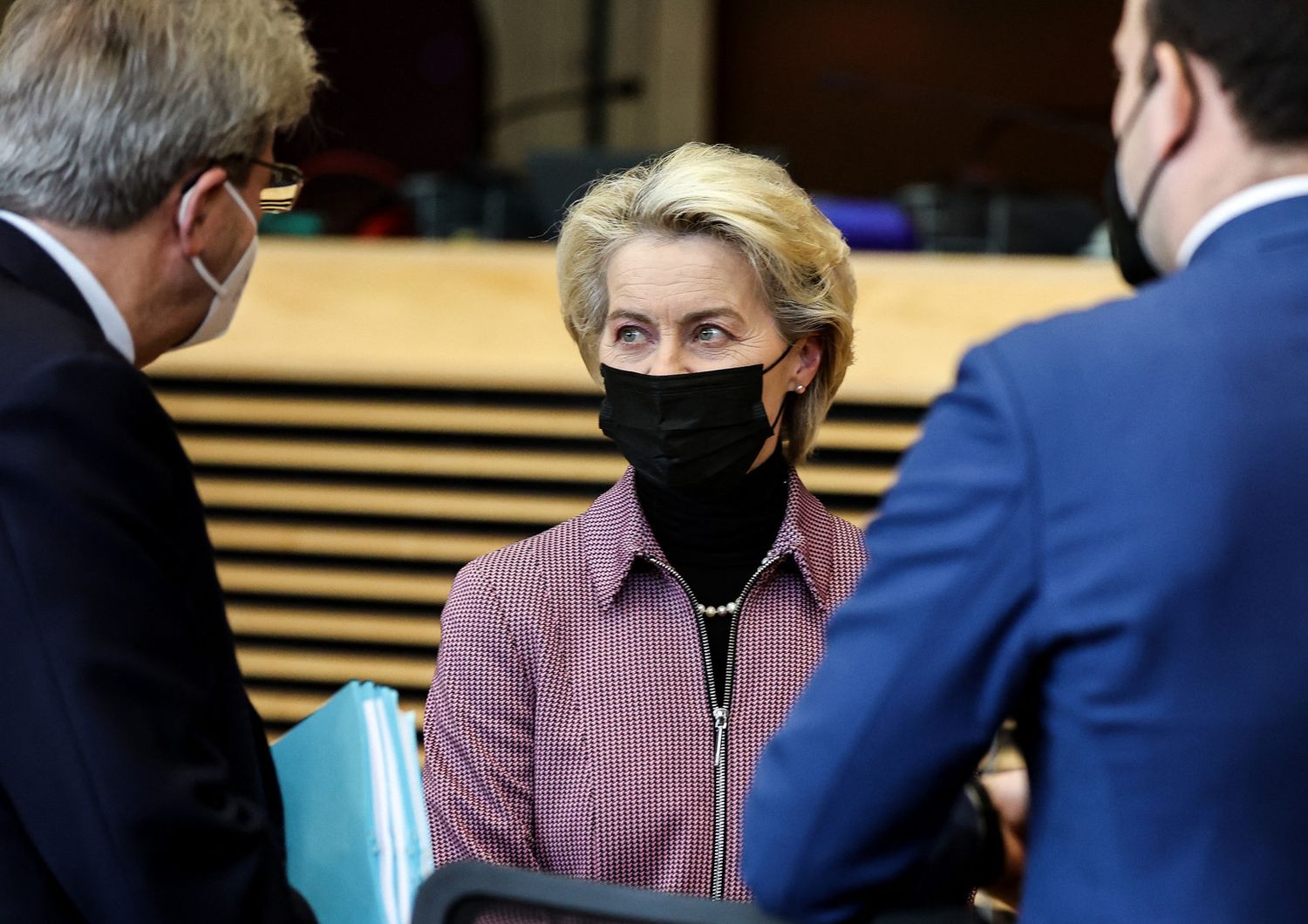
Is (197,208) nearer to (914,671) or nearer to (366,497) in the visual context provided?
(914,671)

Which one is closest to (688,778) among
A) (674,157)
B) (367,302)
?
(674,157)

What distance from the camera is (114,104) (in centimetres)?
121

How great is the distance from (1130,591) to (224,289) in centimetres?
87

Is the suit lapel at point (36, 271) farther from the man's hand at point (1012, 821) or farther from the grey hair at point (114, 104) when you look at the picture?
the man's hand at point (1012, 821)

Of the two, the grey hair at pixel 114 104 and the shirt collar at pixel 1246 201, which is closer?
the shirt collar at pixel 1246 201

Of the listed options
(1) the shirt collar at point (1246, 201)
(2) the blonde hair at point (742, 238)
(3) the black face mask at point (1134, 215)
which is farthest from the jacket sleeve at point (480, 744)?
(1) the shirt collar at point (1246, 201)

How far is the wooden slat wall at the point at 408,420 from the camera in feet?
11.4

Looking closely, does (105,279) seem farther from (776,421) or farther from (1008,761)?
(1008,761)

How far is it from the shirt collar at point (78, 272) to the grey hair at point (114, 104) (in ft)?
0.05

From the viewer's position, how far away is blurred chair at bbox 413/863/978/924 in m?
0.96

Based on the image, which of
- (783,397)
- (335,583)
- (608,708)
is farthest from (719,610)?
(335,583)

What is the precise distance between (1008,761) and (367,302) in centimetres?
196

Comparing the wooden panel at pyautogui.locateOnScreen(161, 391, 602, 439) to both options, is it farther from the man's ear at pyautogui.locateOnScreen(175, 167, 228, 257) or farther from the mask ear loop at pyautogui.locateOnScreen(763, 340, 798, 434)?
the man's ear at pyautogui.locateOnScreen(175, 167, 228, 257)

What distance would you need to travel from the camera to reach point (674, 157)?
1.86m
